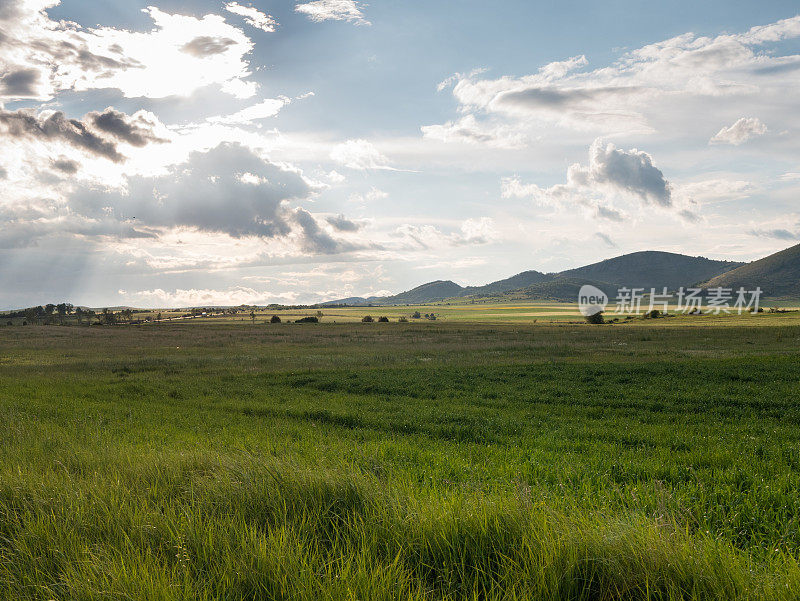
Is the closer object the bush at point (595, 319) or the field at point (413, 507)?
the field at point (413, 507)

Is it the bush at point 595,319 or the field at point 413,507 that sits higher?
the field at point 413,507

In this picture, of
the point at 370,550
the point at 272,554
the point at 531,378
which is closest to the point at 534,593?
the point at 370,550

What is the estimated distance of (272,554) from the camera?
147 inches

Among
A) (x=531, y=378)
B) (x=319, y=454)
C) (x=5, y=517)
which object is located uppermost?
(x=5, y=517)

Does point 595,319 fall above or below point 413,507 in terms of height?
below

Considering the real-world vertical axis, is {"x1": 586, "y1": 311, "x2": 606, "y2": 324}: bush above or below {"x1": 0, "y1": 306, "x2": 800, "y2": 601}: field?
below

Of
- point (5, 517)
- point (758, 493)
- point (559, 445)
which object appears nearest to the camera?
point (5, 517)

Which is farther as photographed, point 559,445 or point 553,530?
point 559,445

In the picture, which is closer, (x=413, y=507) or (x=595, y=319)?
(x=413, y=507)

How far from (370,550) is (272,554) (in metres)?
0.87

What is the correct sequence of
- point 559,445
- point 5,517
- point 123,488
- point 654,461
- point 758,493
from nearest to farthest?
point 5,517 → point 123,488 → point 758,493 → point 654,461 → point 559,445

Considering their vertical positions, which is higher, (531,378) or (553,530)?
(553,530)

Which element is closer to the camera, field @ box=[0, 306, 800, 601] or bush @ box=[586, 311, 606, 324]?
field @ box=[0, 306, 800, 601]

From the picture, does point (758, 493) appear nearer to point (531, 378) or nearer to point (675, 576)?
point (675, 576)
